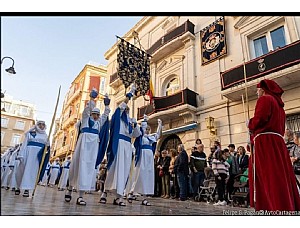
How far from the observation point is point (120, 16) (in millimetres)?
3309

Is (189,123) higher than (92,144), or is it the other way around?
(189,123)

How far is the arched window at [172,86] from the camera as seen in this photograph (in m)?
12.2

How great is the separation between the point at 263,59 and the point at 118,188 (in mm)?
6808

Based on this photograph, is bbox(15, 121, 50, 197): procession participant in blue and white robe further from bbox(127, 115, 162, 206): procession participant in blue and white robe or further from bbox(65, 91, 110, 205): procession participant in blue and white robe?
bbox(127, 115, 162, 206): procession participant in blue and white robe

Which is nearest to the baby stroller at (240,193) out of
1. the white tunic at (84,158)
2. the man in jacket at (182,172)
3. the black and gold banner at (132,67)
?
the man in jacket at (182,172)

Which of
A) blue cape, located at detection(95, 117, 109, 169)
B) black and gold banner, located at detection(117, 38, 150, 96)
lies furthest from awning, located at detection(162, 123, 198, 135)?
blue cape, located at detection(95, 117, 109, 169)

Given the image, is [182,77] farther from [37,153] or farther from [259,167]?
[259,167]

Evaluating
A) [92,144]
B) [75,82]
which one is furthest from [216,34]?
[75,82]

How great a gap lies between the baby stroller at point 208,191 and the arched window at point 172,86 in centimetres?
627

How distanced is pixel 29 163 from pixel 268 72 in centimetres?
752

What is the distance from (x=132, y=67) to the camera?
984 cm

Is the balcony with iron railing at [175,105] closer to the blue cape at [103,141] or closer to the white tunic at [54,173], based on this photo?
the blue cape at [103,141]
